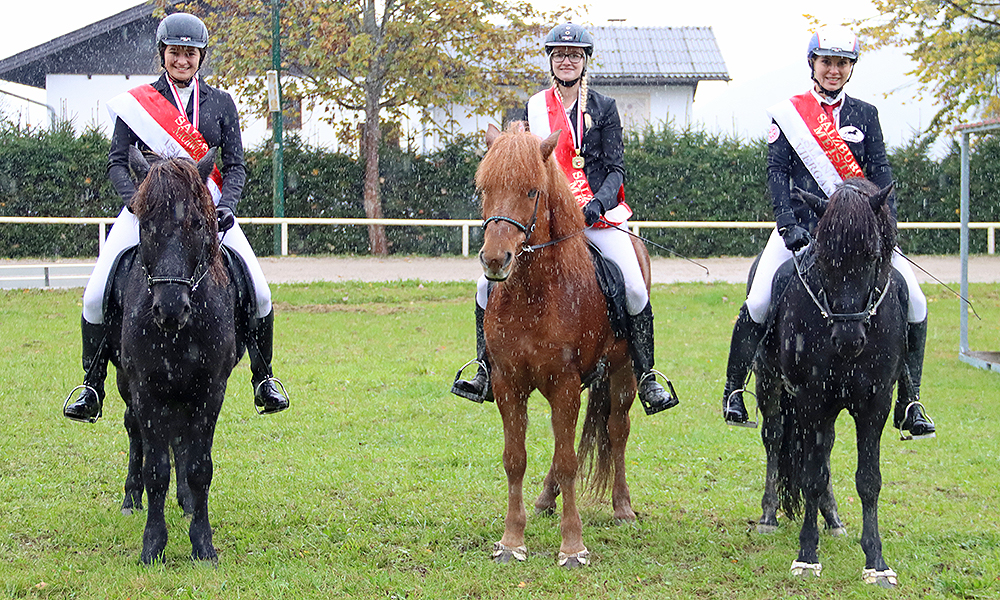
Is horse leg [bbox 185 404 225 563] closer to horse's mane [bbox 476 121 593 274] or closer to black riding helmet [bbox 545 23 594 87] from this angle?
horse's mane [bbox 476 121 593 274]

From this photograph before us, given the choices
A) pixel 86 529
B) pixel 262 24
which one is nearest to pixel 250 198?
pixel 262 24

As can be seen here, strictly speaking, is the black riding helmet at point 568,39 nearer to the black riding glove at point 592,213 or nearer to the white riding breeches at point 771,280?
the black riding glove at point 592,213

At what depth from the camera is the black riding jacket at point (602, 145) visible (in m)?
6.17

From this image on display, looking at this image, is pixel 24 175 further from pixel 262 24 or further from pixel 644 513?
pixel 644 513

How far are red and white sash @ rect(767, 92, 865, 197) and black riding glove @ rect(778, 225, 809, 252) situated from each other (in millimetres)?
496

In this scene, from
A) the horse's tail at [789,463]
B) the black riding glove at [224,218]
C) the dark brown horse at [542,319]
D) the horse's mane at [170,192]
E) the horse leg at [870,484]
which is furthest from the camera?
the horse's tail at [789,463]

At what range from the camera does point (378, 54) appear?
22.1m

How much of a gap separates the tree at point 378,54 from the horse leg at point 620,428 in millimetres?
16483

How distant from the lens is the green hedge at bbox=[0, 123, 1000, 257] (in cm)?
2236

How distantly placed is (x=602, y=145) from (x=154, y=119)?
278cm

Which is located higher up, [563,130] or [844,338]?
[563,130]

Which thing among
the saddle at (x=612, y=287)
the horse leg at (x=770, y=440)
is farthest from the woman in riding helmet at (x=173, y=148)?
the horse leg at (x=770, y=440)

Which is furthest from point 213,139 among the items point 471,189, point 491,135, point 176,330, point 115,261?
point 471,189

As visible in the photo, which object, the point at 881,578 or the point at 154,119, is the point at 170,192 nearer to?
the point at 154,119
